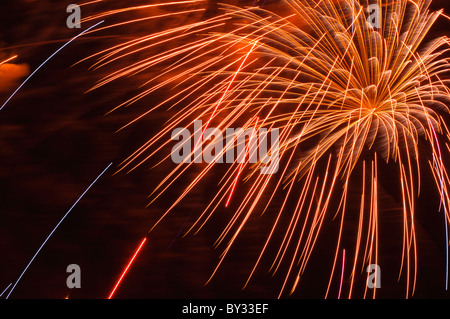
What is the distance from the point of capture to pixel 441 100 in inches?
136

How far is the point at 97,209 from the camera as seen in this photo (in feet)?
10.9

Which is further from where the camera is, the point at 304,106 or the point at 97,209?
the point at 304,106

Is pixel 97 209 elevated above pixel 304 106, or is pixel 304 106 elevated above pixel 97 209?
pixel 304 106

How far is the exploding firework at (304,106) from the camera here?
3.35 metres

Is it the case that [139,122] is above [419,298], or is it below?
above

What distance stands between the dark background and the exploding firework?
70 millimetres

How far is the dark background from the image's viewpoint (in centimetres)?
326

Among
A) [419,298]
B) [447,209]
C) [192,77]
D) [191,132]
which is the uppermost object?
[192,77]

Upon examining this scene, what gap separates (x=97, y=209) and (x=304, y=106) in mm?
1489

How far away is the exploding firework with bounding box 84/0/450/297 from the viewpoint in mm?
3348

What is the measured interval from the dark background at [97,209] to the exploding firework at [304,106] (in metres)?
0.07

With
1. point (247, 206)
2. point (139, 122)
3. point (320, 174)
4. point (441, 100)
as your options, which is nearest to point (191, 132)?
point (139, 122)

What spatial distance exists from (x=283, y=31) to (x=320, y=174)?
0.97 metres

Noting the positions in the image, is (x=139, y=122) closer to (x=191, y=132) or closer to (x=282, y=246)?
(x=191, y=132)
